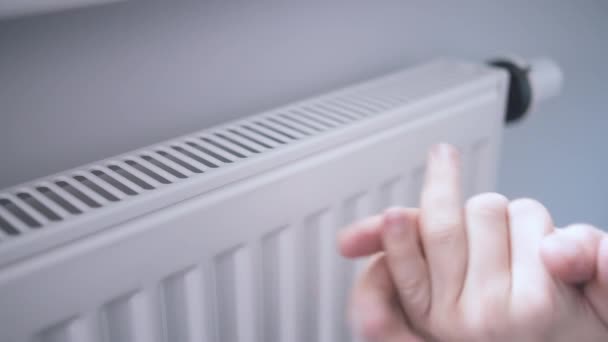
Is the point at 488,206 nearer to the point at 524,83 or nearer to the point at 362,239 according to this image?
the point at 362,239

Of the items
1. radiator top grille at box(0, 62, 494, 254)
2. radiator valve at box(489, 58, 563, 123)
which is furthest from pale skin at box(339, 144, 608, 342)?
radiator valve at box(489, 58, 563, 123)

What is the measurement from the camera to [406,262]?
36 centimetres

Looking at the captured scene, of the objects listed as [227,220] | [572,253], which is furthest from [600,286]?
[227,220]

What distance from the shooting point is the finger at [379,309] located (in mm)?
343

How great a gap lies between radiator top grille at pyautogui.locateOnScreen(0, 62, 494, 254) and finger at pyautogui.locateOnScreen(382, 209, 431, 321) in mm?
114

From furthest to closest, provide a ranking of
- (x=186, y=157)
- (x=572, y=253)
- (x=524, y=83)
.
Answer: (x=524, y=83) → (x=186, y=157) → (x=572, y=253)

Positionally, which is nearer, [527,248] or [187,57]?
[527,248]

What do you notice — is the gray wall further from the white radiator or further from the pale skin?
the pale skin

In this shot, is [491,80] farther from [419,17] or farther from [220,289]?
[220,289]

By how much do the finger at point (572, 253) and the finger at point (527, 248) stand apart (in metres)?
0.01

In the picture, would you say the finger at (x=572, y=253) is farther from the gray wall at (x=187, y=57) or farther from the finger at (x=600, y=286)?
the gray wall at (x=187, y=57)

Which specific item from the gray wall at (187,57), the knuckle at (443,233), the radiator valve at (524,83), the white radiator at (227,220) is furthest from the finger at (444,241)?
the radiator valve at (524,83)

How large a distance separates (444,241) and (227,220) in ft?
0.44

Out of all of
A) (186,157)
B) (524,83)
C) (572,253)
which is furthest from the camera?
(524,83)
